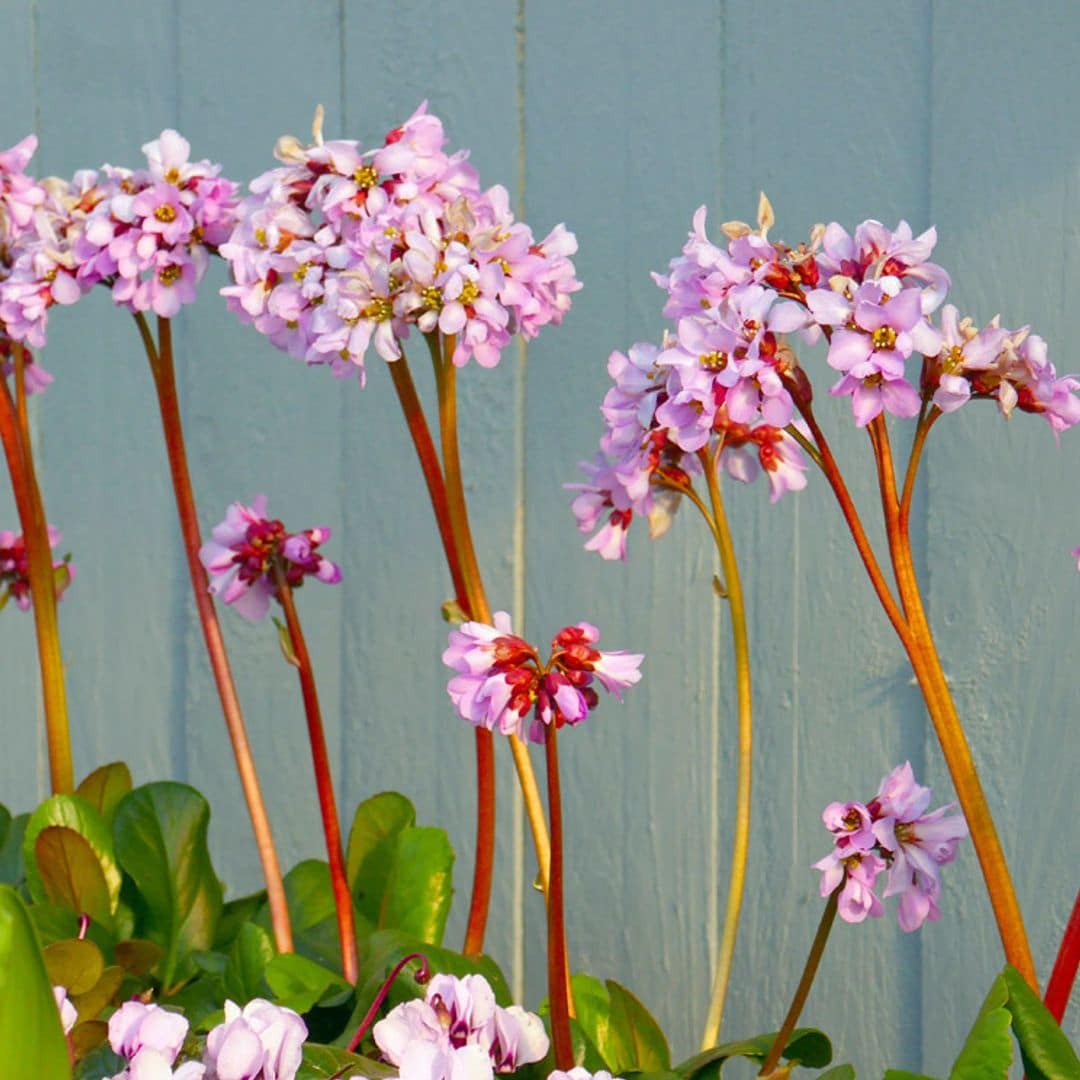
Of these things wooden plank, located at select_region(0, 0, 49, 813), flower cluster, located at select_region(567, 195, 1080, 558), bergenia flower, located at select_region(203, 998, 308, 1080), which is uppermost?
flower cluster, located at select_region(567, 195, 1080, 558)

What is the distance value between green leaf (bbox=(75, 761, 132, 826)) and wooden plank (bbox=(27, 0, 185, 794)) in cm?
26

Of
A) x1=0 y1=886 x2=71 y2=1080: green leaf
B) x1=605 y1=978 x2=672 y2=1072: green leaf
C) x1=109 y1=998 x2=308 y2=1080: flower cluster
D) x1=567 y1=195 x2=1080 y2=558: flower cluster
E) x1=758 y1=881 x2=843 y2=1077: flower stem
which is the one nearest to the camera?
x1=0 y1=886 x2=71 y2=1080: green leaf

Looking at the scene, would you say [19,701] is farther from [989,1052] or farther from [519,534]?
[989,1052]

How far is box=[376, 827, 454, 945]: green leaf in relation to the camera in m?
1.11

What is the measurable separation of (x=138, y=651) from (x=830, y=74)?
0.88m

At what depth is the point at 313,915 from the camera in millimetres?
1208

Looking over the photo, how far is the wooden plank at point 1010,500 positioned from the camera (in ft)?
3.63

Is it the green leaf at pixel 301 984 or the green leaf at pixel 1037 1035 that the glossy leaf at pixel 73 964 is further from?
the green leaf at pixel 1037 1035

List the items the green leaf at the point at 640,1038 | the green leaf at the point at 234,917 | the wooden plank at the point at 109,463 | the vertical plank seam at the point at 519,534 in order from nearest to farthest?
the green leaf at the point at 640,1038
the green leaf at the point at 234,917
the vertical plank seam at the point at 519,534
the wooden plank at the point at 109,463

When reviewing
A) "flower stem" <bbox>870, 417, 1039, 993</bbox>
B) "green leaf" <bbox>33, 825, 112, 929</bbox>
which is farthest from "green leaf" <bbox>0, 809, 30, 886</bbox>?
"flower stem" <bbox>870, 417, 1039, 993</bbox>

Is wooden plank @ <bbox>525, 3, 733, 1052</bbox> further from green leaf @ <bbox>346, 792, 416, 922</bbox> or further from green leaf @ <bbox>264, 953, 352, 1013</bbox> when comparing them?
green leaf @ <bbox>264, 953, 352, 1013</bbox>

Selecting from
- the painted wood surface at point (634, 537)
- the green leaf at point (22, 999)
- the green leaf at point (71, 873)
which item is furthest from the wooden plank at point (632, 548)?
the green leaf at point (22, 999)

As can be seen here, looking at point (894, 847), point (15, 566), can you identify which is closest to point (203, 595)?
point (15, 566)

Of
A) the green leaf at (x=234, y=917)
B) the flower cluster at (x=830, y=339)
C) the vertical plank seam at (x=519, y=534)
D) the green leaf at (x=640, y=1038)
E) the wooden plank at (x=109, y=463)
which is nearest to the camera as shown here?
the flower cluster at (x=830, y=339)
